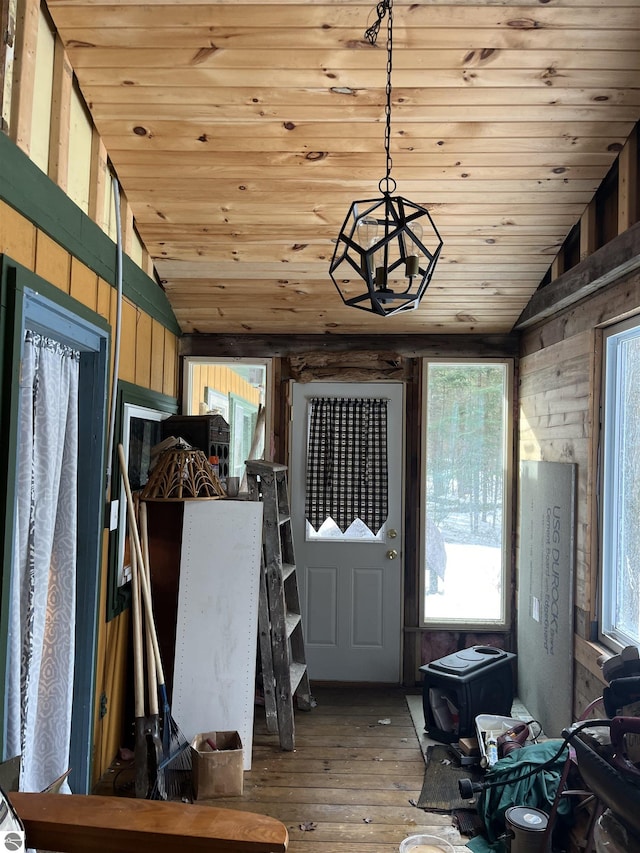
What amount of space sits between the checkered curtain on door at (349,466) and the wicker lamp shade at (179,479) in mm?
1283

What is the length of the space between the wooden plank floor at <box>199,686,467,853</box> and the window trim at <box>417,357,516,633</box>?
66 cm

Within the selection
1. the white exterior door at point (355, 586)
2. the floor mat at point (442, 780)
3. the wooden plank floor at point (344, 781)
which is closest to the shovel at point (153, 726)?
the wooden plank floor at point (344, 781)

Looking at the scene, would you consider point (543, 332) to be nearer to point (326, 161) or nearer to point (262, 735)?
point (326, 161)

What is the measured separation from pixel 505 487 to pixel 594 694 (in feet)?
5.43

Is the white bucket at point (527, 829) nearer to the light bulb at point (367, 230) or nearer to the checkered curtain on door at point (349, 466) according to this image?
the light bulb at point (367, 230)

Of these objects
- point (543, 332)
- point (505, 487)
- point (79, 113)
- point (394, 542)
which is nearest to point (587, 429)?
point (543, 332)

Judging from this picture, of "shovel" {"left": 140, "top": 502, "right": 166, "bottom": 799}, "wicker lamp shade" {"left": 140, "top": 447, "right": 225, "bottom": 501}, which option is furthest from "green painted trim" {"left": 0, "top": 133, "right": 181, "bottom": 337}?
"shovel" {"left": 140, "top": 502, "right": 166, "bottom": 799}

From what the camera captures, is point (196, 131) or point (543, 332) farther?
point (543, 332)

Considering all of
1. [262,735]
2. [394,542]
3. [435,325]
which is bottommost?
[262,735]

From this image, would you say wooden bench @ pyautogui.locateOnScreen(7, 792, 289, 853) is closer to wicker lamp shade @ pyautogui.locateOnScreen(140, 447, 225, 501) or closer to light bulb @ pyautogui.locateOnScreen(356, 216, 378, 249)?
light bulb @ pyautogui.locateOnScreen(356, 216, 378, 249)

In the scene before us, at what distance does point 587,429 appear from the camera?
3.28 m

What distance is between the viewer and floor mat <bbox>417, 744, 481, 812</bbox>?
9.75 feet

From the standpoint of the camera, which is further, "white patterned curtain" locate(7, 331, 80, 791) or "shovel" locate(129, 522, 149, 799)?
"shovel" locate(129, 522, 149, 799)

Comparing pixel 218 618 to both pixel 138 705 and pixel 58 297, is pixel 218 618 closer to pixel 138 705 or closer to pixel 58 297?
pixel 138 705
